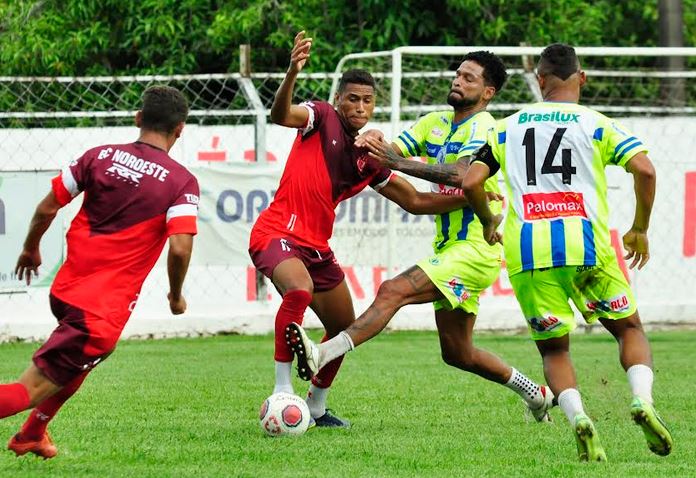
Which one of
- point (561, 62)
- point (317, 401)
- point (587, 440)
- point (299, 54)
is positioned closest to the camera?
point (587, 440)

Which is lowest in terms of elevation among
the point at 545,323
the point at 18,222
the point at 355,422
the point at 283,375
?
the point at 18,222

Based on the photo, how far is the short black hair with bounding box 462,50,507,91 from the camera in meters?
8.56

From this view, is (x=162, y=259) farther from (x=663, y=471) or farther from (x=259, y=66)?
(x=663, y=471)

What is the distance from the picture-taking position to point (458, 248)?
841cm

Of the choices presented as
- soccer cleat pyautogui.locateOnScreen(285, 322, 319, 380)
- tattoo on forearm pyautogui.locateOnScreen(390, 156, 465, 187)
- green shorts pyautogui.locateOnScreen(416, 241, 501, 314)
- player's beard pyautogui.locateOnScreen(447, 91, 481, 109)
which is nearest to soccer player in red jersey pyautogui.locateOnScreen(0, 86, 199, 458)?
soccer cleat pyautogui.locateOnScreen(285, 322, 319, 380)

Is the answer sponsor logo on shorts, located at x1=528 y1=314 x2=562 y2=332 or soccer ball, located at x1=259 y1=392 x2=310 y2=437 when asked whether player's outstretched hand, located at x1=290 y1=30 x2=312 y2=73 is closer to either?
soccer ball, located at x1=259 y1=392 x2=310 y2=437

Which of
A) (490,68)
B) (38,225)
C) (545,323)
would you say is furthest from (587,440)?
(490,68)

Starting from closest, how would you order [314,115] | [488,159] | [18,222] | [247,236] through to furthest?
[488,159]
[314,115]
[18,222]
[247,236]

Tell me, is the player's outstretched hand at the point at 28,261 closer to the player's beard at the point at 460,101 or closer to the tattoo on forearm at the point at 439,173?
the tattoo on forearm at the point at 439,173

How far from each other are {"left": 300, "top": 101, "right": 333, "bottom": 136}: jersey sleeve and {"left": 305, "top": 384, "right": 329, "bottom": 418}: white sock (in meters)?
1.49

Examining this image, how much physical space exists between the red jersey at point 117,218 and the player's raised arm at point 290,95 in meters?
1.34

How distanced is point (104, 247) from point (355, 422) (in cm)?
242

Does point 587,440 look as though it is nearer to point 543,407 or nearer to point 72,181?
point 543,407

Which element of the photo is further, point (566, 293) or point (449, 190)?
point (449, 190)
